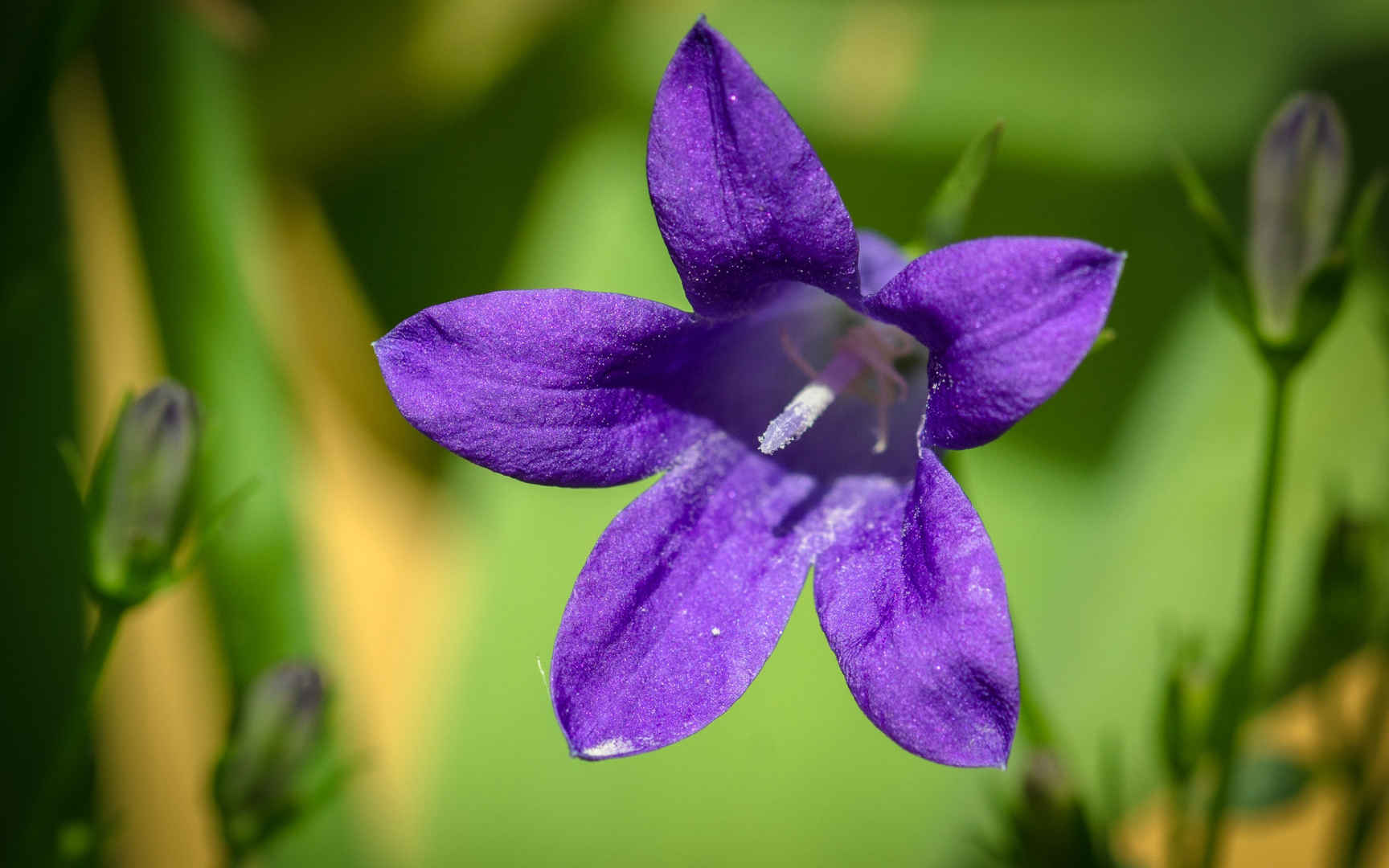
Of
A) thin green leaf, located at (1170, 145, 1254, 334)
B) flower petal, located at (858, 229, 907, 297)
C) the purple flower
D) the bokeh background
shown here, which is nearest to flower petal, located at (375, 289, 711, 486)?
the purple flower

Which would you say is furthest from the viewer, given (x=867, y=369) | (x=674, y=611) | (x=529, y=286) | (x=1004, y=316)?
(x=529, y=286)

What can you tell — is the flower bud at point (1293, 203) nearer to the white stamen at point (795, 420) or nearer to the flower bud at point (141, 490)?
Answer: the white stamen at point (795, 420)

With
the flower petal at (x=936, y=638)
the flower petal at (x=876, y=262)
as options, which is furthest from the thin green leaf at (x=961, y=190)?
the flower petal at (x=936, y=638)

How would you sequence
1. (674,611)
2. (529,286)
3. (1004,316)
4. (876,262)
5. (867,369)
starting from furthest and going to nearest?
1. (529,286)
2. (867,369)
3. (876,262)
4. (674,611)
5. (1004,316)

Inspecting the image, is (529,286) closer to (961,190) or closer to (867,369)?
(867,369)

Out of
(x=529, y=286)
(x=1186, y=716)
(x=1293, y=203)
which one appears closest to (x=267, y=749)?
(x=1186, y=716)

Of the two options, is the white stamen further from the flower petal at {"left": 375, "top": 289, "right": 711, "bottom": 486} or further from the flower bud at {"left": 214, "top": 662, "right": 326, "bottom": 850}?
the flower bud at {"left": 214, "top": 662, "right": 326, "bottom": 850}

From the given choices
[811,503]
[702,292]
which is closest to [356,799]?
[811,503]
